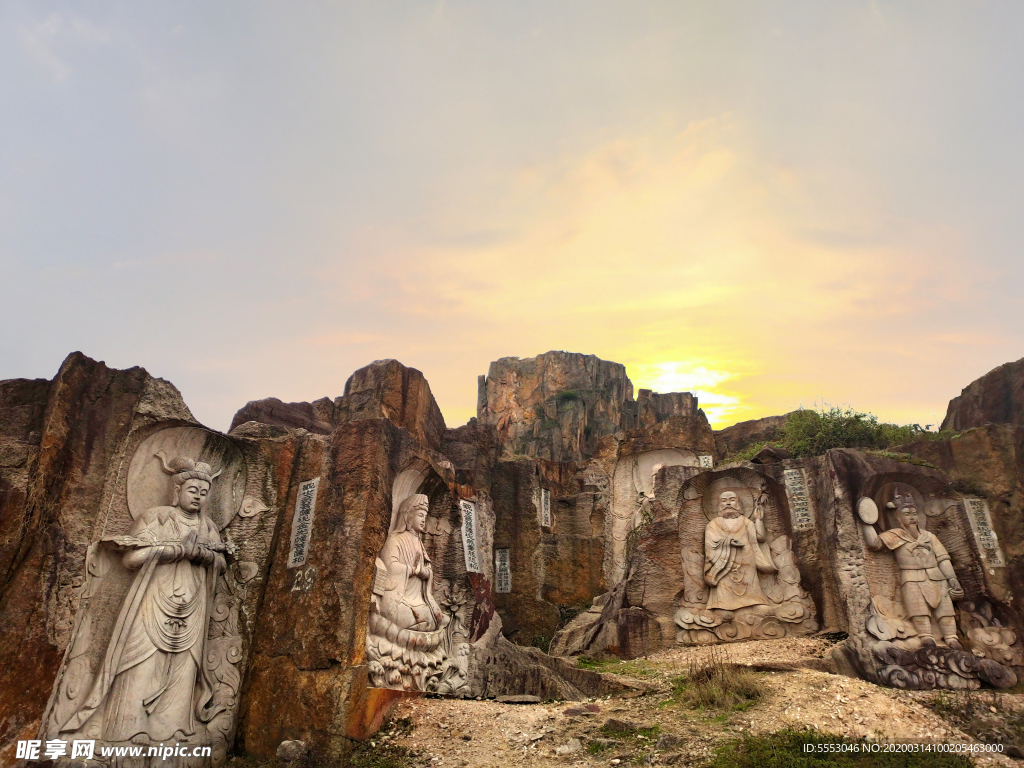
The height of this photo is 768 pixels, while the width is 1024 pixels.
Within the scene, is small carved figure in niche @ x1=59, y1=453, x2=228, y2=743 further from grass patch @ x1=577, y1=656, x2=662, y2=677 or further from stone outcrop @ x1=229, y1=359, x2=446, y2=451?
grass patch @ x1=577, y1=656, x2=662, y2=677

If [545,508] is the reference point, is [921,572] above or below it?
below

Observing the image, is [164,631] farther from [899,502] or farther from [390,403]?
[899,502]

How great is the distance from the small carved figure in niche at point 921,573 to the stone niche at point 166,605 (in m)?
10.6

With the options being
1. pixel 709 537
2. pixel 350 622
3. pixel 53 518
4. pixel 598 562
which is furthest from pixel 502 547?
pixel 53 518

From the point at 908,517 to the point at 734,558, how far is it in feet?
10.3

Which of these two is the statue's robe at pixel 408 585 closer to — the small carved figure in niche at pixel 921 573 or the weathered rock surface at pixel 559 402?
the small carved figure in niche at pixel 921 573

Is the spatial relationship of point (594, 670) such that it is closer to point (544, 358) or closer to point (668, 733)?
point (668, 733)

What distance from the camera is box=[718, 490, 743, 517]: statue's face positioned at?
1450cm

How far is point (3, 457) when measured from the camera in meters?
8.84

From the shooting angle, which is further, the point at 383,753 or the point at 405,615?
the point at 405,615

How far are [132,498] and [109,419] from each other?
109 cm

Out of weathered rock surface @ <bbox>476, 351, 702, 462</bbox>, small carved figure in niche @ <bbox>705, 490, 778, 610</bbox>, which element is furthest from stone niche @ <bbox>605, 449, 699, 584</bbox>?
weathered rock surface @ <bbox>476, 351, 702, 462</bbox>

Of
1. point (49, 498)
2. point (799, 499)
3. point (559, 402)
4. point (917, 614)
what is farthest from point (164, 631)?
point (559, 402)

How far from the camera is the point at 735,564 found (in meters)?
14.1
